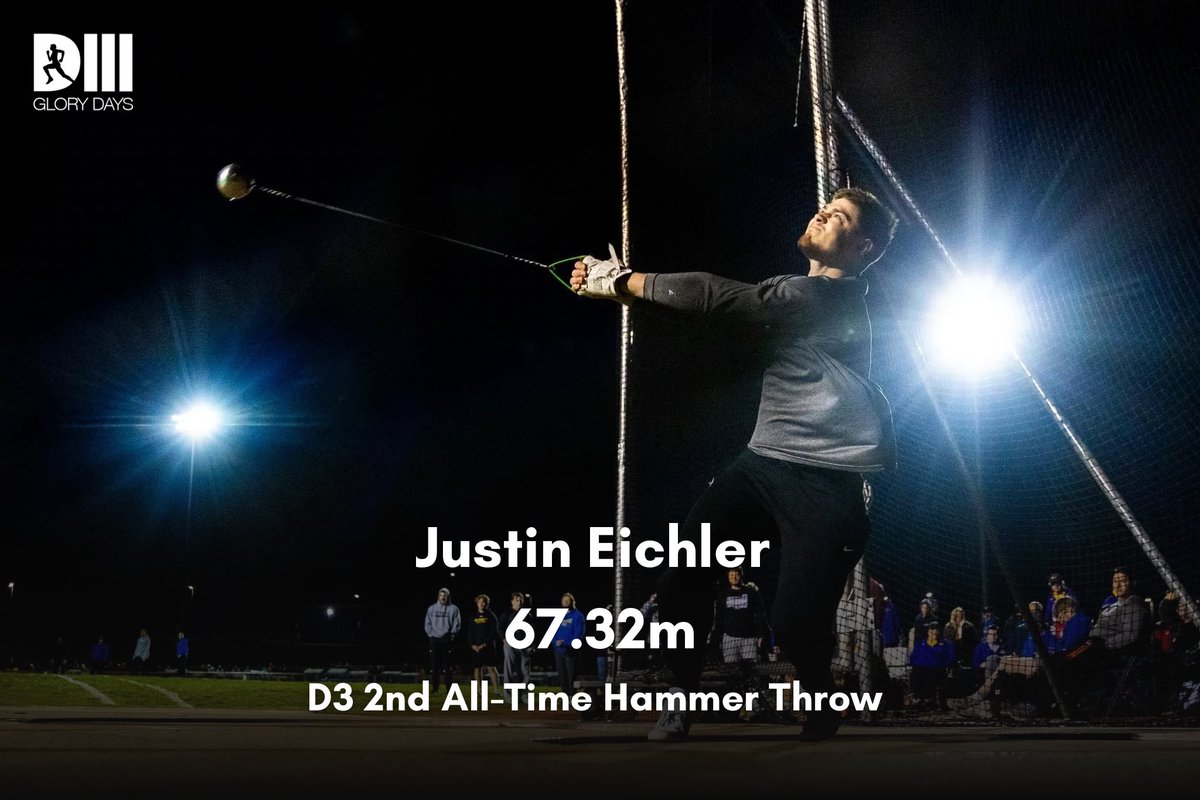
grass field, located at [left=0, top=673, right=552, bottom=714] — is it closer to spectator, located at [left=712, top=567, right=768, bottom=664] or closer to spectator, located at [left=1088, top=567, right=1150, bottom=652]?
spectator, located at [left=712, top=567, right=768, bottom=664]

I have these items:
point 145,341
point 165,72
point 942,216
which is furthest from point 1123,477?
point 145,341

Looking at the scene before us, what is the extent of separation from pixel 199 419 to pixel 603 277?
107 feet

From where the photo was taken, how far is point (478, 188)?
2034cm

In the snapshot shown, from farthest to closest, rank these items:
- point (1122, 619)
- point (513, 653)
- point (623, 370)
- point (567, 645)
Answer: point (513, 653) < point (567, 645) < point (1122, 619) < point (623, 370)

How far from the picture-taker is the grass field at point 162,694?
41.3 feet

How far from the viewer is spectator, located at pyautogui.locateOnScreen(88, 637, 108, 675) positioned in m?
26.4

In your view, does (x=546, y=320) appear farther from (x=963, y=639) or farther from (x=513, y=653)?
(x=963, y=639)

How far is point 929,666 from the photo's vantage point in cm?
1051

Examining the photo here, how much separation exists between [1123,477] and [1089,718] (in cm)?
307

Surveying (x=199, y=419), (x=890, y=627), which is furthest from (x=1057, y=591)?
(x=199, y=419)

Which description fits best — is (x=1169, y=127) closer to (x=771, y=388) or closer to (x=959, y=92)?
(x=959, y=92)

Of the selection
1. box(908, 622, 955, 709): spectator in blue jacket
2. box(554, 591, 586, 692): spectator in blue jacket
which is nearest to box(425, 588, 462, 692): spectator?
box(554, 591, 586, 692): spectator in blue jacket

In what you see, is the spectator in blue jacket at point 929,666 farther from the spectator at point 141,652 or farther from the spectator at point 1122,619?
the spectator at point 141,652

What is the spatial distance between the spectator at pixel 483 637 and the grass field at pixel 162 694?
713mm
